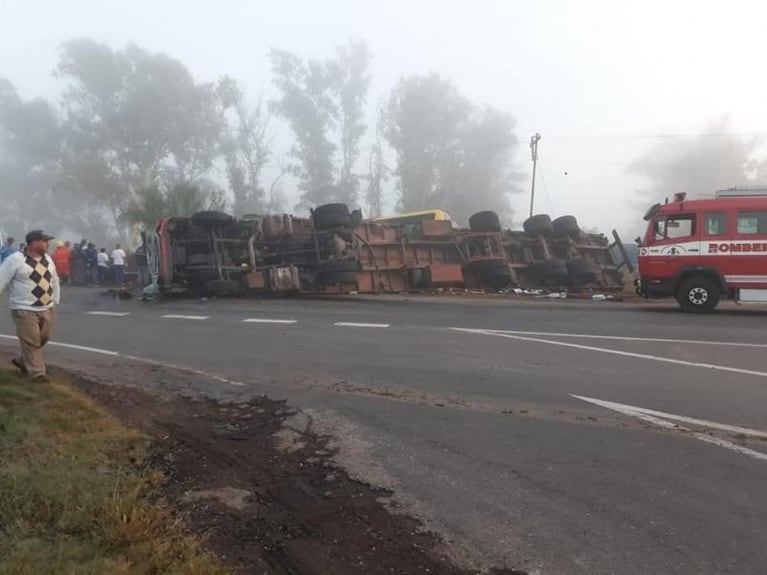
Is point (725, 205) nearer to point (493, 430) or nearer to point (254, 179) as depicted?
point (493, 430)

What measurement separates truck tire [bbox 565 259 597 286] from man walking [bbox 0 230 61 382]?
55.4 ft

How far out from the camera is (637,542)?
3656 mm

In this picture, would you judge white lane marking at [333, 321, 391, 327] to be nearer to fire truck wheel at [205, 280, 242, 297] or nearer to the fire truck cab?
fire truck wheel at [205, 280, 242, 297]

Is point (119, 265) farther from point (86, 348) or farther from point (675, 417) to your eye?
point (675, 417)

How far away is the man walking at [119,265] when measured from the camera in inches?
1008

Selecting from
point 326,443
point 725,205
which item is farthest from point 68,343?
point 725,205

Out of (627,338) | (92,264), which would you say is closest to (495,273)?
(627,338)

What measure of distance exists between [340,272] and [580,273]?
7.96 m

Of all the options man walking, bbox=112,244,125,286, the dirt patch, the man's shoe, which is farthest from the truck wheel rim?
man walking, bbox=112,244,125,286

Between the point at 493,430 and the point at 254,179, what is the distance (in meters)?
51.1

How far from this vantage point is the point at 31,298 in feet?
22.5

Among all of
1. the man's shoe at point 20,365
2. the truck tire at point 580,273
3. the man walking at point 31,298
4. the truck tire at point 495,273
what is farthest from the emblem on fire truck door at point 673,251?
the man's shoe at point 20,365

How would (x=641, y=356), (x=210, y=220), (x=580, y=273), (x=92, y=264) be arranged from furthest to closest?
(x=92, y=264)
(x=580, y=273)
(x=210, y=220)
(x=641, y=356)

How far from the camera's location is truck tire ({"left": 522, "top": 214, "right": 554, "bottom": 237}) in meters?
21.5
